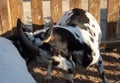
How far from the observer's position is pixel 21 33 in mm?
3441

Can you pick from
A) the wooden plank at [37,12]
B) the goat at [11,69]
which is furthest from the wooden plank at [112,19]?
the goat at [11,69]

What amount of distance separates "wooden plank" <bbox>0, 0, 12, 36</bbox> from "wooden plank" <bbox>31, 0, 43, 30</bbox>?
386 mm

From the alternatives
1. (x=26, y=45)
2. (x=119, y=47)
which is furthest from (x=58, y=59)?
(x=119, y=47)

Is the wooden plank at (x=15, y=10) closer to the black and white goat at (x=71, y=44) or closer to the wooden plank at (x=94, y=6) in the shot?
the black and white goat at (x=71, y=44)

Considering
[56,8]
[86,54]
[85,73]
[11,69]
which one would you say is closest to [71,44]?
[86,54]

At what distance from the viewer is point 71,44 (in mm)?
3846

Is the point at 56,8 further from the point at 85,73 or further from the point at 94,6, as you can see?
the point at 85,73

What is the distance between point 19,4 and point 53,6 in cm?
51

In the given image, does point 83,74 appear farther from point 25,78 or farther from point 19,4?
point 25,78

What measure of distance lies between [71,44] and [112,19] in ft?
5.34

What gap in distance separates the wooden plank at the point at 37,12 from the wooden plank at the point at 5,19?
39cm

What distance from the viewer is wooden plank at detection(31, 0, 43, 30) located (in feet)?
16.3

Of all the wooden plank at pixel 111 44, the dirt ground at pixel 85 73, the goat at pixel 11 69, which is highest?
the goat at pixel 11 69

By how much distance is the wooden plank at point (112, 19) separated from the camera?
17.0 ft
